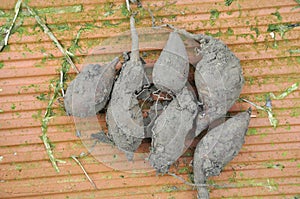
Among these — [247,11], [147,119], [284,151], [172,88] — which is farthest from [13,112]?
[284,151]

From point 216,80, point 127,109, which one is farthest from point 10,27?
point 216,80

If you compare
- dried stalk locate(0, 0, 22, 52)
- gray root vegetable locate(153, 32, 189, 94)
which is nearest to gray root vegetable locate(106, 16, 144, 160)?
gray root vegetable locate(153, 32, 189, 94)

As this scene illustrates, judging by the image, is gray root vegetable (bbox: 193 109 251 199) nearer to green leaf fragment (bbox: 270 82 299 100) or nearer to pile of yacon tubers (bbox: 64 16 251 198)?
pile of yacon tubers (bbox: 64 16 251 198)

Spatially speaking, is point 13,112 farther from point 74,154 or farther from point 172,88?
point 172,88

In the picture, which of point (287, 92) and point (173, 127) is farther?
point (287, 92)

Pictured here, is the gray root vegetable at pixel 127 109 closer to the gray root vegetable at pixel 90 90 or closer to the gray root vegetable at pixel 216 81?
the gray root vegetable at pixel 90 90

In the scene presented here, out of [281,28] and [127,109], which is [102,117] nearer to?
[127,109]

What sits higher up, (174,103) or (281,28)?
(281,28)
